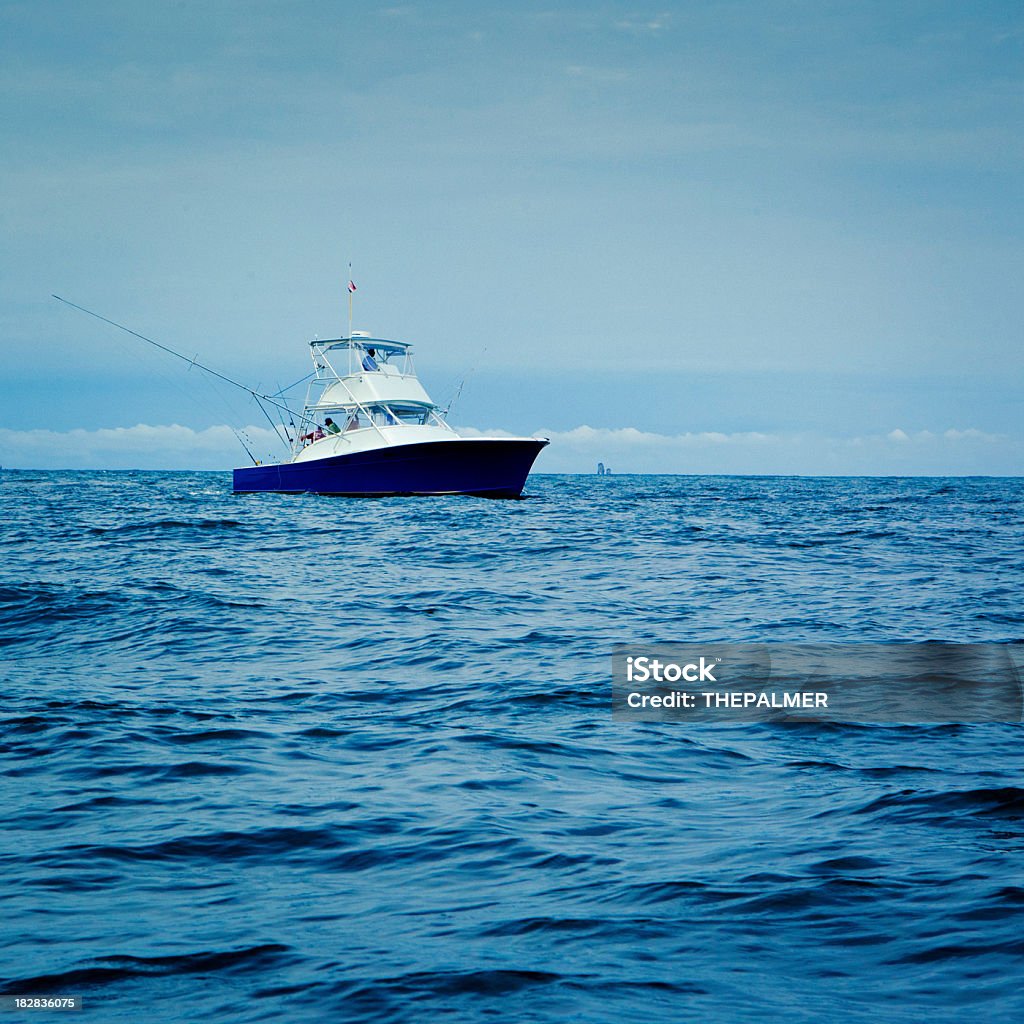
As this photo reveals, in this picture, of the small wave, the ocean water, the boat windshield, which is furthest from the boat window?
the small wave

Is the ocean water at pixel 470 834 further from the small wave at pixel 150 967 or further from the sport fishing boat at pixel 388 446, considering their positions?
the sport fishing boat at pixel 388 446

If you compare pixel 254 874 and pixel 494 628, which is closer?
pixel 254 874

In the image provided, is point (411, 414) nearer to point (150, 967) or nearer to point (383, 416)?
point (383, 416)

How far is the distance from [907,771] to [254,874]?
334 cm

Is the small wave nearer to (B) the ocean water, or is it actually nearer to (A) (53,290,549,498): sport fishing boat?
(B) the ocean water

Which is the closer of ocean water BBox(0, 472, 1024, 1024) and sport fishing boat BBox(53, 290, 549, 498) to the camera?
ocean water BBox(0, 472, 1024, 1024)

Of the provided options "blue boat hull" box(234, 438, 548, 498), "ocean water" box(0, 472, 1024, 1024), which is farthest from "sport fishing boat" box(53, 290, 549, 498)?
"ocean water" box(0, 472, 1024, 1024)

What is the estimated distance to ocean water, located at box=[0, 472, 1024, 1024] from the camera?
3.11 m

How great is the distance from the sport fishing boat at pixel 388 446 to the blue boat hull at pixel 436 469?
0.03m

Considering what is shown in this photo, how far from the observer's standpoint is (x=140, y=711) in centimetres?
672

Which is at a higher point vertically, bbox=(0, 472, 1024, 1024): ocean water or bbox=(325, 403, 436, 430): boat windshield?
bbox=(325, 403, 436, 430): boat windshield

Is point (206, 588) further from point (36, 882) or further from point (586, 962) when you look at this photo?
point (586, 962)

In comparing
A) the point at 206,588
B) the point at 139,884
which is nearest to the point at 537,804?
the point at 139,884

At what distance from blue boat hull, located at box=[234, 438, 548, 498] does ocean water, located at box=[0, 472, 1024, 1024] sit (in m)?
24.1
